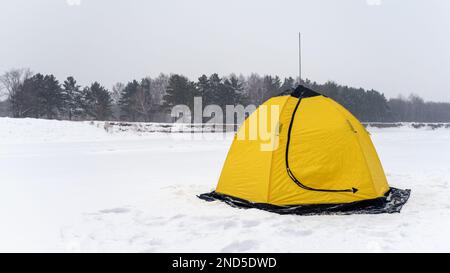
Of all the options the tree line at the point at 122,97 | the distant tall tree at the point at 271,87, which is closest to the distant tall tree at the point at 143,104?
the tree line at the point at 122,97

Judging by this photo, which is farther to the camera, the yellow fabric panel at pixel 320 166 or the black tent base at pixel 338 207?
the yellow fabric panel at pixel 320 166

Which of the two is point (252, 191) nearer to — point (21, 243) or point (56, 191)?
point (21, 243)

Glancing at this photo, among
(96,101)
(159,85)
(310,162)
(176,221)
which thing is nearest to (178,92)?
(96,101)

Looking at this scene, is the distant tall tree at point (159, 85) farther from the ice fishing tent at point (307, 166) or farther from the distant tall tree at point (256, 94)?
the ice fishing tent at point (307, 166)

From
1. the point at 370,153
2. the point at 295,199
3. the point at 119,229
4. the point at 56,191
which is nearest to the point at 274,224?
the point at 295,199

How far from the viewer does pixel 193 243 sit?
4.25m

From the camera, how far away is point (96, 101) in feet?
183

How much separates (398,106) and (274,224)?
126 m

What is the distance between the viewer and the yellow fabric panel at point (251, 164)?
576cm

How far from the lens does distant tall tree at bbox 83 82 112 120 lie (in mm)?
55625

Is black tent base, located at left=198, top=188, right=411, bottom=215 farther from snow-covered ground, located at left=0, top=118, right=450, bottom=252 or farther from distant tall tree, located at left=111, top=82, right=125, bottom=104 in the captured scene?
distant tall tree, located at left=111, top=82, right=125, bottom=104

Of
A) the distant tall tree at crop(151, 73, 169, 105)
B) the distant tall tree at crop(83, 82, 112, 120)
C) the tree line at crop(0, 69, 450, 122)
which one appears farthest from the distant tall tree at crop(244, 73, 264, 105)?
the distant tall tree at crop(83, 82, 112, 120)

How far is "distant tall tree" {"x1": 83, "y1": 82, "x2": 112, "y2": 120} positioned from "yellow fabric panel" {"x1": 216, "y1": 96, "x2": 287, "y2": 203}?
53.9m

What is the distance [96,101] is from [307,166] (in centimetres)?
5562
